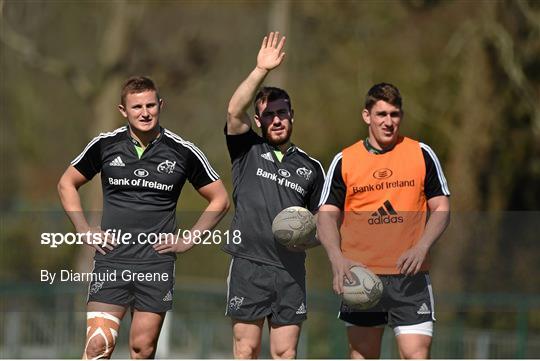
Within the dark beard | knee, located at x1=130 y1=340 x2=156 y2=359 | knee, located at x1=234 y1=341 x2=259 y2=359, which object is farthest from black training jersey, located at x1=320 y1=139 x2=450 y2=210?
knee, located at x1=130 y1=340 x2=156 y2=359

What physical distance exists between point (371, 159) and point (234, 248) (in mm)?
1080

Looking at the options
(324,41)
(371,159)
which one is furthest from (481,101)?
(371,159)

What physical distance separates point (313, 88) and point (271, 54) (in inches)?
582

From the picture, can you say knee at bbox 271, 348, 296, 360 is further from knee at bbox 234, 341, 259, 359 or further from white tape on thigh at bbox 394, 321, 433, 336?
white tape on thigh at bbox 394, 321, 433, 336

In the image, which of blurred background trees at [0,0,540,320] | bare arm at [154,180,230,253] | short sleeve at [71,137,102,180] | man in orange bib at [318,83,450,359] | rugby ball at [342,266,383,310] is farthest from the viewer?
blurred background trees at [0,0,540,320]

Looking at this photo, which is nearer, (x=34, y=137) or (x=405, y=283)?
(x=405, y=283)

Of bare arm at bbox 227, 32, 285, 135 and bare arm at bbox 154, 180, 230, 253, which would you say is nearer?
bare arm at bbox 227, 32, 285, 135

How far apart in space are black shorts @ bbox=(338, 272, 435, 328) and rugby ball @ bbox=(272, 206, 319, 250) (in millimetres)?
538

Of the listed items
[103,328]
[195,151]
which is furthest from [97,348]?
[195,151]

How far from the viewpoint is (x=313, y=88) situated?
891 inches

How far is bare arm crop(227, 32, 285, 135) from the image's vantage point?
7.82 meters

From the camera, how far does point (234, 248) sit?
8.02 metres

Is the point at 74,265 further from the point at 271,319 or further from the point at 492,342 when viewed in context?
the point at 271,319

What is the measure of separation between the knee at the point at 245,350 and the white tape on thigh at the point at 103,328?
2.65 ft
